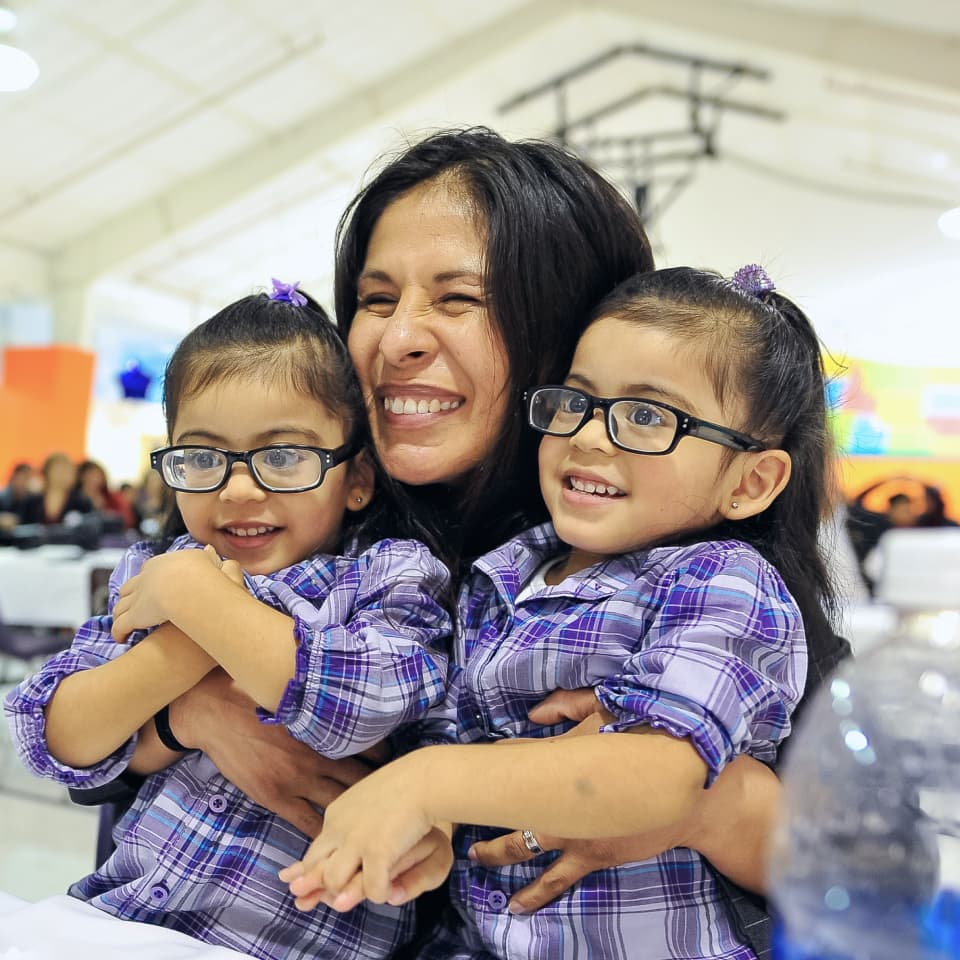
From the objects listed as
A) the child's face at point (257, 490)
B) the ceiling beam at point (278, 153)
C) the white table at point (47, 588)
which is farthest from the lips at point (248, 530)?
the ceiling beam at point (278, 153)

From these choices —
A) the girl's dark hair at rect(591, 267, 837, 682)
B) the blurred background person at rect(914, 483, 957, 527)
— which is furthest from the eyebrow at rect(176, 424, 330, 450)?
the blurred background person at rect(914, 483, 957, 527)

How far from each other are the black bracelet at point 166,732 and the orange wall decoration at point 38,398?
36.6 feet

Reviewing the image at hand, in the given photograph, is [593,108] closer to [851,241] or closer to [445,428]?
[851,241]

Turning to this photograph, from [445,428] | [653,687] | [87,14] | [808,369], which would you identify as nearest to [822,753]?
[653,687]

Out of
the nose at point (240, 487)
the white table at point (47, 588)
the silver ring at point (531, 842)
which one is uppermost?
the nose at point (240, 487)

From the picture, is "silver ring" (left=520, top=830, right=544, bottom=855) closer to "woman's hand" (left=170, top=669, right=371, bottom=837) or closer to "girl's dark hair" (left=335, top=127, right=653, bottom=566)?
"woman's hand" (left=170, top=669, right=371, bottom=837)

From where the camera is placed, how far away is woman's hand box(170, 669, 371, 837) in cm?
116

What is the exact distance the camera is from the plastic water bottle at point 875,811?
0.59 metres

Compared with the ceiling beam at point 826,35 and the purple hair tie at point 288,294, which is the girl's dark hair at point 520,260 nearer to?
the purple hair tie at point 288,294

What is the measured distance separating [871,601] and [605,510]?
145 inches

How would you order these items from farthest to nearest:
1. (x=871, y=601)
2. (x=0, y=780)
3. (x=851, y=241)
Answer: (x=851, y=241) → (x=871, y=601) → (x=0, y=780)

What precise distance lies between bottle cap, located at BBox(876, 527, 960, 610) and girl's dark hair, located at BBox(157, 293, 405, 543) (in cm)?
316

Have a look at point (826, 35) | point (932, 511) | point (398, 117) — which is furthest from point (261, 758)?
point (398, 117)

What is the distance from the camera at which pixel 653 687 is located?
916 millimetres
